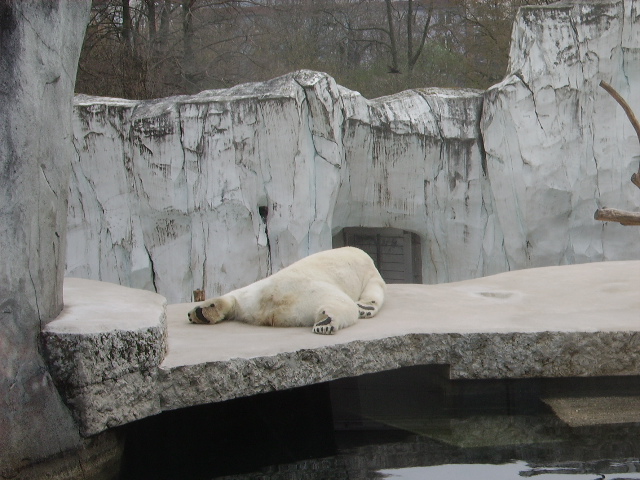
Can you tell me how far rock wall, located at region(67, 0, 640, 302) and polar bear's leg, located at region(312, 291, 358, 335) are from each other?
162 inches

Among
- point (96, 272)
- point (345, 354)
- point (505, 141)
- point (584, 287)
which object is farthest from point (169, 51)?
point (345, 354)

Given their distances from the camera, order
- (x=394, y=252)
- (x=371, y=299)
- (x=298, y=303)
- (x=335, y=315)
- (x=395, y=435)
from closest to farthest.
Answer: (x=395, y=435), (x=335, y=315), (x=298, y=303), (x=371, y=299), (x=394, y=252)

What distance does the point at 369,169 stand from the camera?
871cm

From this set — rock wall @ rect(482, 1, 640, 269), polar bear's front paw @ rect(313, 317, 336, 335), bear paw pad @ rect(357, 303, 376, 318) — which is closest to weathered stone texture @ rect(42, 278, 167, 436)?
polar bear's front paw @ rect(313, 317, 336, 335)

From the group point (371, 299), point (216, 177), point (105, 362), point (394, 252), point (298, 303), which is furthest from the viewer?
point (394, 252)

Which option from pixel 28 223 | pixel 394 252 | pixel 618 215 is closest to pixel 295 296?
pixel 28 223

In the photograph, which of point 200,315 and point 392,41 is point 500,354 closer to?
point 200,315

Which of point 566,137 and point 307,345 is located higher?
point 566,137

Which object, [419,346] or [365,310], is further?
[365,310]

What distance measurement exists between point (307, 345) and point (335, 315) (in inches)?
15.7

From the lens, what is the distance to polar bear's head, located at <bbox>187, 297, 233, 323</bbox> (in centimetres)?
412

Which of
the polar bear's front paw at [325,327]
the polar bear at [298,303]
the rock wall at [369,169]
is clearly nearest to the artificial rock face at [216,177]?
the rock wall at [369,169]

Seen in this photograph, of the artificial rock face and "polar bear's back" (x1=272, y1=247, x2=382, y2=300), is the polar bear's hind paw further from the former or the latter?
the artificial rock face

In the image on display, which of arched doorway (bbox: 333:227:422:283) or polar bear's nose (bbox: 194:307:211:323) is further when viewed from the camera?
arched doorway (bbox: 333:227:422:283)
